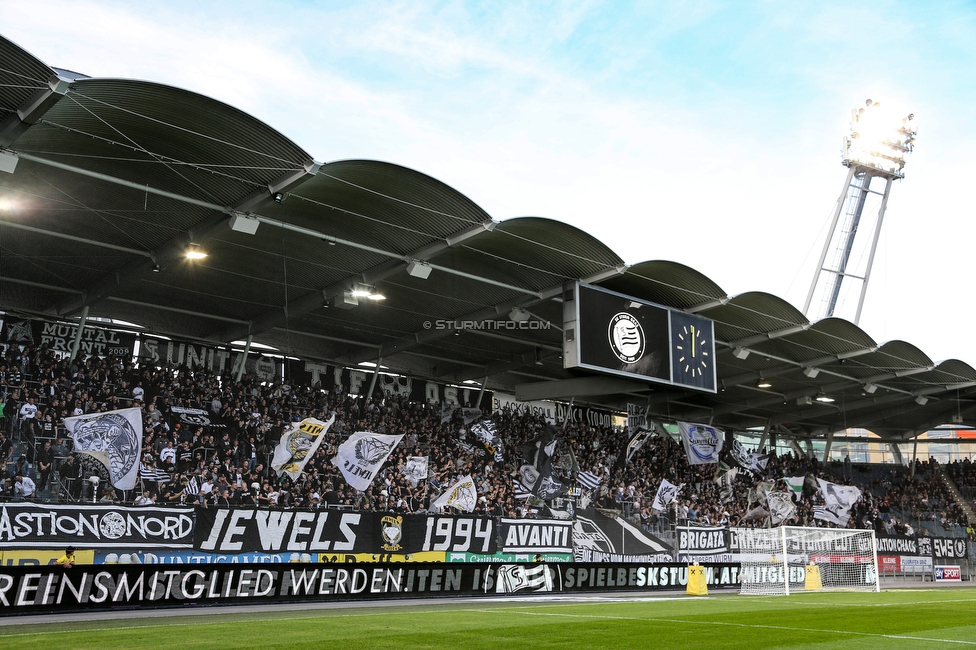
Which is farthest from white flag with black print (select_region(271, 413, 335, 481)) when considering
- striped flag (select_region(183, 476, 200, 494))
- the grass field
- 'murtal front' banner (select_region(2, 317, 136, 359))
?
the grass field

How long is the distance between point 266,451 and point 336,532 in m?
4.95

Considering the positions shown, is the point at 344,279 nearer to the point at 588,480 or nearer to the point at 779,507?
the point at 588,480

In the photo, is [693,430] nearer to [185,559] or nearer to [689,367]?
[689,367]

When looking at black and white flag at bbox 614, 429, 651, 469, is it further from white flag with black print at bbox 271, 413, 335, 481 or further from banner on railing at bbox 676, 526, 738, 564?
white flag with black print at bbox 271, 413, 335, 481

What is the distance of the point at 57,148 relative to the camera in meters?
17.8

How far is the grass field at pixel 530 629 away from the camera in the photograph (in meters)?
10.6

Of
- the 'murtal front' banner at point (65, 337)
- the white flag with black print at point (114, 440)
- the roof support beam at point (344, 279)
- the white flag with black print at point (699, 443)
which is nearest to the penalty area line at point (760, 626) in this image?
the roof support beam at point (344, 279)

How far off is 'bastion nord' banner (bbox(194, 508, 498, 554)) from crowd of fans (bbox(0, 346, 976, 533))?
1.34m

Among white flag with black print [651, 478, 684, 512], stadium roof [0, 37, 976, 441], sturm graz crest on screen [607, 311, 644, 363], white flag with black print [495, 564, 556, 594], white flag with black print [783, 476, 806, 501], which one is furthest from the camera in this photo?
white flag with black print [783, 476, 806, 501]

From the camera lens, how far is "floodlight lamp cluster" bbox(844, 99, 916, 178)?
4650 cm

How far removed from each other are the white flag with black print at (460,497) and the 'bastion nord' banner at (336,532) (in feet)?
8.05

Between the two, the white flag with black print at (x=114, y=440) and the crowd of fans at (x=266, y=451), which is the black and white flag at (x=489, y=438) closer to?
the crowd of fans at (x=266, y=451)

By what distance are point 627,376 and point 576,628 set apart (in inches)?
523

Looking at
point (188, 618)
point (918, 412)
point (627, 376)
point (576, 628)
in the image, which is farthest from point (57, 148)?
point (918, 412)
